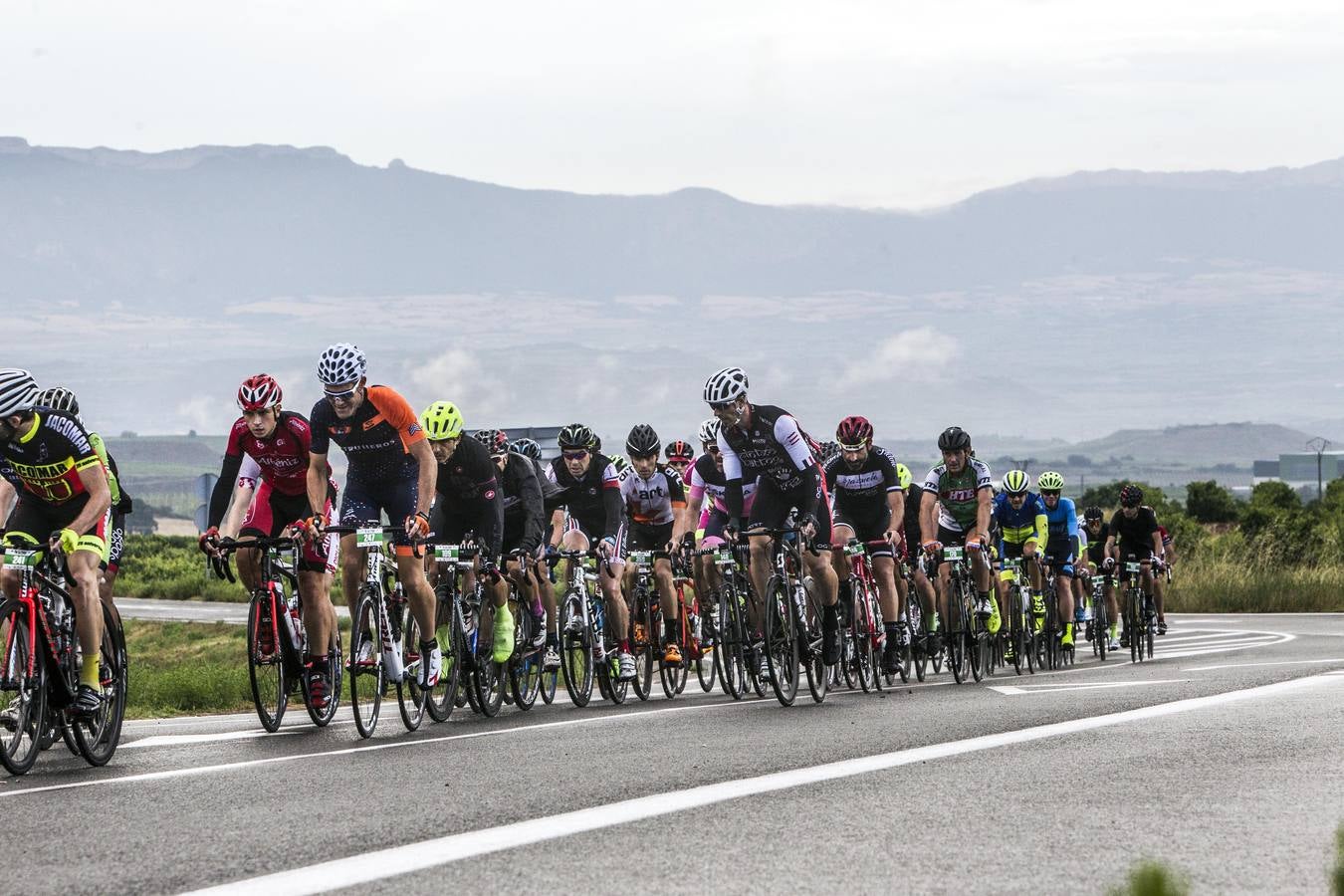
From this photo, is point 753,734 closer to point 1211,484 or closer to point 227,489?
point 227,489

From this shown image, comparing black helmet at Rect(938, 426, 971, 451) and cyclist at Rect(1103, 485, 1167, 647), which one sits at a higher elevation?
black helmet at Rect(938, 426, 971, 451)

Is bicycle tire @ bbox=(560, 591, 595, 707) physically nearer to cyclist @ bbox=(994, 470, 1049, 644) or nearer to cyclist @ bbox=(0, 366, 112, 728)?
cyclist @ bbox=(0, 366, 112, 728)

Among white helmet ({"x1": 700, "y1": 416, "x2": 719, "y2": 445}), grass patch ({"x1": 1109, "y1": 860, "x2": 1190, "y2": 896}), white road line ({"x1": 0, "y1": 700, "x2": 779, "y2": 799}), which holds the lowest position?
white road line ({"x1": 0, "y1": 700, "x2": 779, "y2": 799})

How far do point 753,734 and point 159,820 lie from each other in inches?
158

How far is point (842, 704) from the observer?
45.8 ft

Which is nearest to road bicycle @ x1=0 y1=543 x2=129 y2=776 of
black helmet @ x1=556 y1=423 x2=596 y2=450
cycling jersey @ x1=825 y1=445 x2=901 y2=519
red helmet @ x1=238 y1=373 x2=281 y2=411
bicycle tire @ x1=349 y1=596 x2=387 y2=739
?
bicycle tire @ x1=349 y1=596 x2=387 y2=739

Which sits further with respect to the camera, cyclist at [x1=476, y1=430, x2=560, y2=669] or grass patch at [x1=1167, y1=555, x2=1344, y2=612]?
grass patch at [x1=1167, y1=555, x2=1344, y2=612]

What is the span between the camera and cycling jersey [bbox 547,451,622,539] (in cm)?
1608

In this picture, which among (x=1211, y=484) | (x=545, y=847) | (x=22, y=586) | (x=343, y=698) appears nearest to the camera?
(x=545, y=847)

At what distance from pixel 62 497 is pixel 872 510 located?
839 cm

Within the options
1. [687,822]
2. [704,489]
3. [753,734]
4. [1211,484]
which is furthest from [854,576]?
[1211,484]

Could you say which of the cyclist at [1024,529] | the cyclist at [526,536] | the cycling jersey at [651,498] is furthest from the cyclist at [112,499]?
the cyclist at [1024,529]

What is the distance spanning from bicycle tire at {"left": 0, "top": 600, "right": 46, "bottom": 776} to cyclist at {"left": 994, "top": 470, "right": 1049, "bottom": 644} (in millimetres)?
12563

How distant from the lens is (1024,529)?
835 inches
